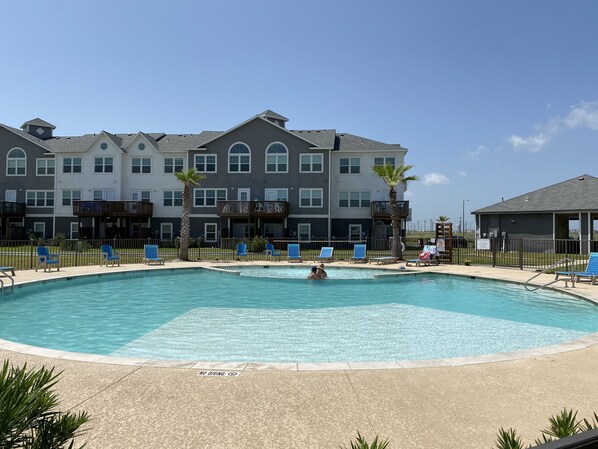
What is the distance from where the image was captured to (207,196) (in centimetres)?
3884

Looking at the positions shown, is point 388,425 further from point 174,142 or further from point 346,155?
point 174,142

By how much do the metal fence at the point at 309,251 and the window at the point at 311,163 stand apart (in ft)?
23.1

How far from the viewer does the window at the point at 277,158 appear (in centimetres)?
3816

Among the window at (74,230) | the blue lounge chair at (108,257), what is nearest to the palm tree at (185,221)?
the blue lounge chair at (108,257)

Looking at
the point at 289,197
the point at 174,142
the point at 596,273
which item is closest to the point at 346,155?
the point at 289,197

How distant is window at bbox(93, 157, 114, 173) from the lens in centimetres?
4006

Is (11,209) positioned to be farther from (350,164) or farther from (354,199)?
(354,199)

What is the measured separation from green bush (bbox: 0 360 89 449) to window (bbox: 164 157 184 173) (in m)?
39.7

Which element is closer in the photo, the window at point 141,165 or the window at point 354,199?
the window at point 354,199

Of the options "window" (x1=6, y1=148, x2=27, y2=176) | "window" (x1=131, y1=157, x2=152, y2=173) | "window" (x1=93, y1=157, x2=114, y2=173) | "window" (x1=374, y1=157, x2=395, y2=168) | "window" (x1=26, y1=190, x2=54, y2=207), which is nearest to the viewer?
"window" (x1=374, y1=157, x2=395, y2=168)

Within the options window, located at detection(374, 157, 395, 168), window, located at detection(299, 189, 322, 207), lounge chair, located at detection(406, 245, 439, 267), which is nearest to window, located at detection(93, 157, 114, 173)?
window, located at detection(299, 189, 322, 207)

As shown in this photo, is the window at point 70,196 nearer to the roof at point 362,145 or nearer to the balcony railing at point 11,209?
the balcony railing at point 11,209

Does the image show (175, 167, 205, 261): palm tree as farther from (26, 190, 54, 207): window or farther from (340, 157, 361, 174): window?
(26, 190, 54, 207): window

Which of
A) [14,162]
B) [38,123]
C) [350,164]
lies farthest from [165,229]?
[38,123]
